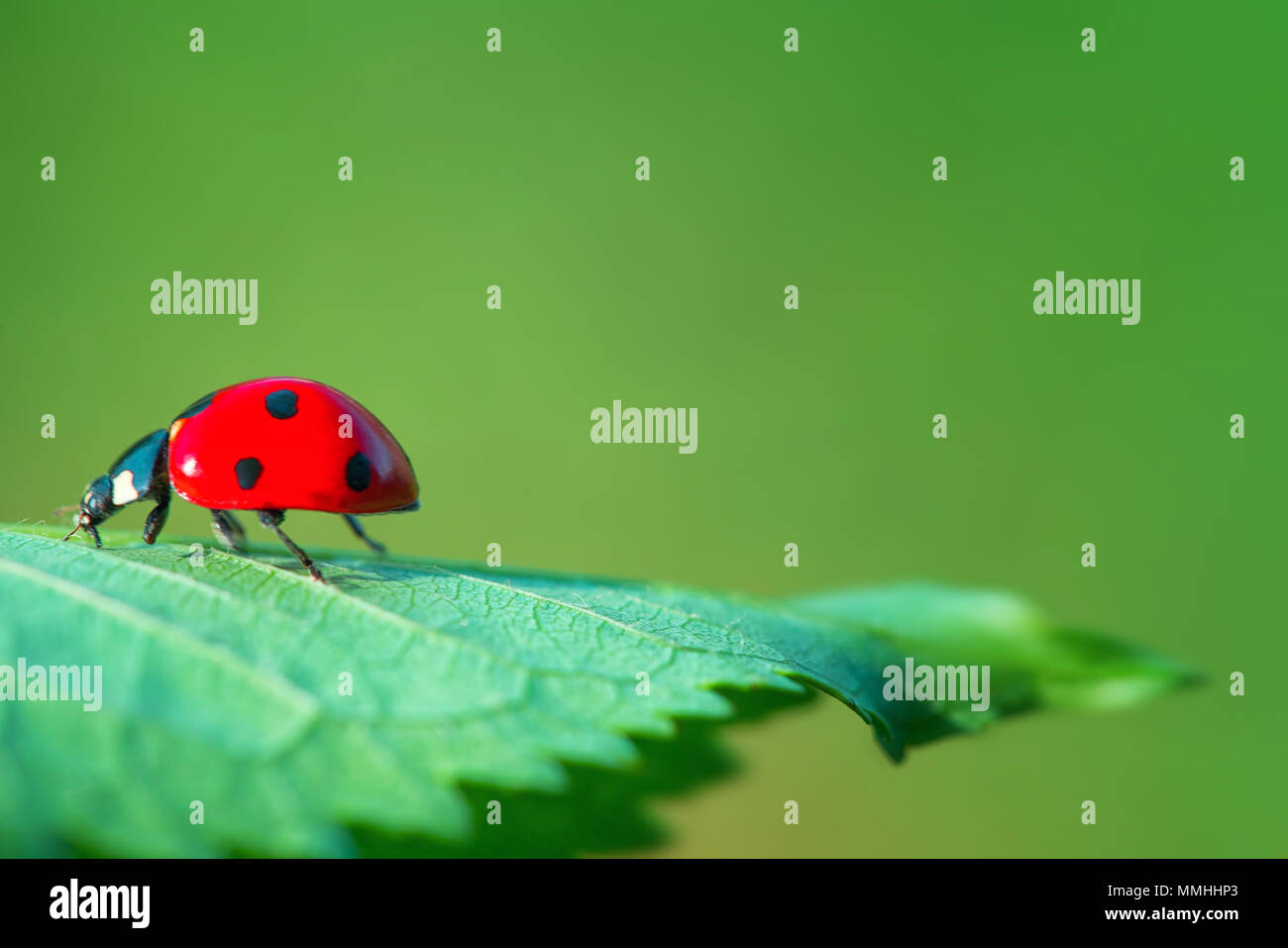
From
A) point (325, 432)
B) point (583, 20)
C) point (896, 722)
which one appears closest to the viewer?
point (896, 722)

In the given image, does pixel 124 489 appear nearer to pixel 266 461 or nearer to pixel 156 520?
pixel 156 520

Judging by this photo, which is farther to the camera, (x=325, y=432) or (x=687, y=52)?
(x=687, y=52)
